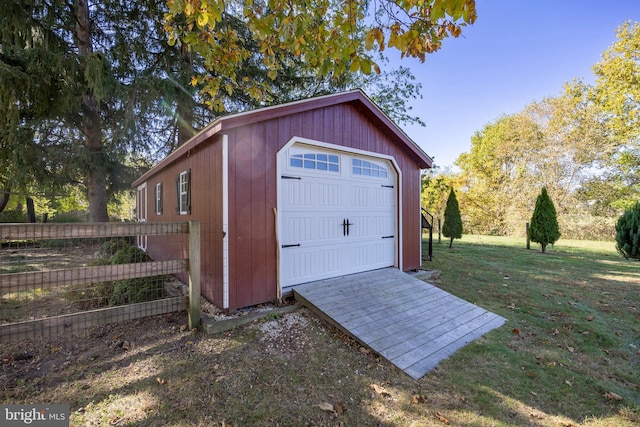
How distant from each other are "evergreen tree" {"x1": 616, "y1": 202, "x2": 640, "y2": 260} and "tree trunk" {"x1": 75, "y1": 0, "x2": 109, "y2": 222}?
17.4 meters

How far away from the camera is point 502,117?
23734mm

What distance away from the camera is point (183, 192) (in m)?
5.70

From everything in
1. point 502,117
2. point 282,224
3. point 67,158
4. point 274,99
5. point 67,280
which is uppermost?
point 502,117

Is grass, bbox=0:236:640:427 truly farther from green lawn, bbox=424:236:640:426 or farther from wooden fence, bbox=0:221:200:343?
wooden fence, bbox=0:221:200:343

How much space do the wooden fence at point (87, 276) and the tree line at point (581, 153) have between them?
1523cm

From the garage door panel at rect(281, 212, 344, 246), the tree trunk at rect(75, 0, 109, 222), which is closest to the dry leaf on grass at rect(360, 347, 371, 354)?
the garage door panel at rect(281, 212, 344, 246)

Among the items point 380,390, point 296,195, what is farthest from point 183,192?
point 380,390

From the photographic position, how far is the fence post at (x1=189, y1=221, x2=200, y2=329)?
3.61 metres

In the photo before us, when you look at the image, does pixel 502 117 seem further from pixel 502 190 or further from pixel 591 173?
pixel 591 173

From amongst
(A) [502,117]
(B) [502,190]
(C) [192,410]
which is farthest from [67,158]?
(A) [502,117]

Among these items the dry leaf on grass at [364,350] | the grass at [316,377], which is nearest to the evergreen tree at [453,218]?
the grass at [316,377]

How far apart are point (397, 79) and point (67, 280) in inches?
555

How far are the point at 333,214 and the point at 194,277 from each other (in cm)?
254

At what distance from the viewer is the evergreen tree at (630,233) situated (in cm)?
903
